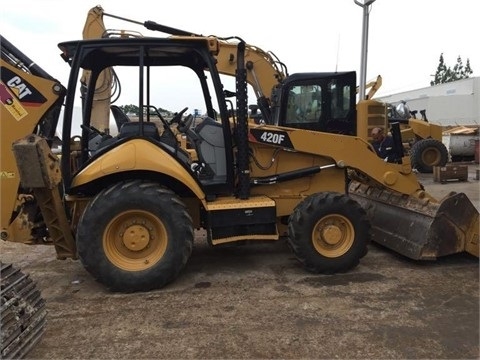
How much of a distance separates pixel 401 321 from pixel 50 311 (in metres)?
2.96

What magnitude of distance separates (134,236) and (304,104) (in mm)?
2691

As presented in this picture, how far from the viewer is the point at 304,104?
235 inches

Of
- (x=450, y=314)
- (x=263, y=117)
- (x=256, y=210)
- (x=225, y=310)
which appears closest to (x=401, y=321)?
(x=450, y=314)

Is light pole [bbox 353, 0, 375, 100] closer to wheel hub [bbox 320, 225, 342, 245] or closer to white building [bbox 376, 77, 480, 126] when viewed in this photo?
wheel hub [bbox 320, 225, 342, 245]

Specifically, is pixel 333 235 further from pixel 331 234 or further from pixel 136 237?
pixel 136 237

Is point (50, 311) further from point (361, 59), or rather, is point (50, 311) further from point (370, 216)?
point (361, 59)

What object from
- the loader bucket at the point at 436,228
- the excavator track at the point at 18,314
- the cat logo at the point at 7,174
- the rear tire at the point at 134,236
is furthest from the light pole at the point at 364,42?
the excavator track at the point at 18,314

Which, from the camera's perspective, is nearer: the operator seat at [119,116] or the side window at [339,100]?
the operator seat at [119,116]

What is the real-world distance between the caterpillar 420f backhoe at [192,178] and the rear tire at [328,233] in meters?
0.01

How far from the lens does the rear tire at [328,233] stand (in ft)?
16.4

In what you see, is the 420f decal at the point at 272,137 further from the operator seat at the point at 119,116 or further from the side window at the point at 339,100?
the operator seat at the point at 119,116

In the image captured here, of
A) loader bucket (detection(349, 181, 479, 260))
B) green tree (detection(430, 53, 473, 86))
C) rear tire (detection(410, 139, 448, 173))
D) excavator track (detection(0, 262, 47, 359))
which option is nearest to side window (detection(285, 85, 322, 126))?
loader bucket (detection(349, 181, 479, 260))

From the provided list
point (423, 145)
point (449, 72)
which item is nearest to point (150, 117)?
point (423, 145)

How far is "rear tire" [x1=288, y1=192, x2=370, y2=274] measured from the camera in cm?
501
